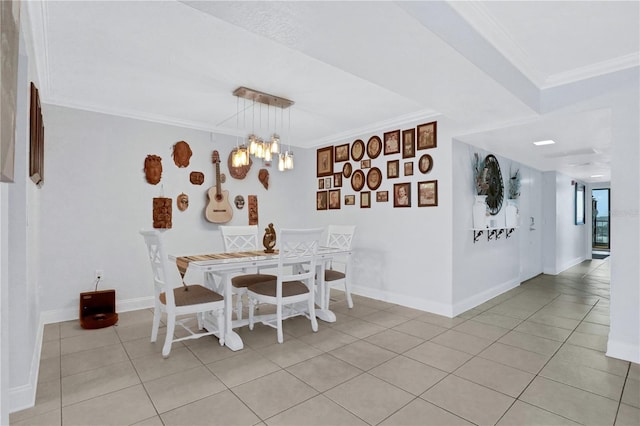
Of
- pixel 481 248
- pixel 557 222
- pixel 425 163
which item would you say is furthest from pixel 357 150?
pixel 557 222

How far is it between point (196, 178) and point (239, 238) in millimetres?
1067

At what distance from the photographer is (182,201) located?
436 centimetres

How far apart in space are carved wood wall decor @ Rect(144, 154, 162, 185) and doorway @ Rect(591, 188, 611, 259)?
33.8 ft

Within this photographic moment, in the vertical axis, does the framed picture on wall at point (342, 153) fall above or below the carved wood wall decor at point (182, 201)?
above

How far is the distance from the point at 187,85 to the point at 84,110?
1454 millimetres

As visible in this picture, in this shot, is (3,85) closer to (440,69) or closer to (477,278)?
(440,69)

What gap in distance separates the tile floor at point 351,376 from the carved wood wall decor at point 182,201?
146 cm

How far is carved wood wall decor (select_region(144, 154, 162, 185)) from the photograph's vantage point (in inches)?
162

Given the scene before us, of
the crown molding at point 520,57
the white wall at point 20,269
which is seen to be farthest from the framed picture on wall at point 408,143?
the white wall at point 20,269

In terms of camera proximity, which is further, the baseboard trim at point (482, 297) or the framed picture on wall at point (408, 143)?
the framed picture on wall at point (408, 143)

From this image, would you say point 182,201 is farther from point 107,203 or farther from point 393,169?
point 393,169

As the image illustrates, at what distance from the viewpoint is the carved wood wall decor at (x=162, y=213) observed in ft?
13.6

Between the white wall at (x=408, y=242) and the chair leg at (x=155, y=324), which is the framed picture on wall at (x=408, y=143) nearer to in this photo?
the white wall at (x=408, y=242)

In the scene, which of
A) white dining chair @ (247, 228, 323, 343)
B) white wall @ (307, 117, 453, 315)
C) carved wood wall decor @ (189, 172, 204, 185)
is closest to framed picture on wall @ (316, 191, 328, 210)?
white wall @ (307, 117, 453, 315)
